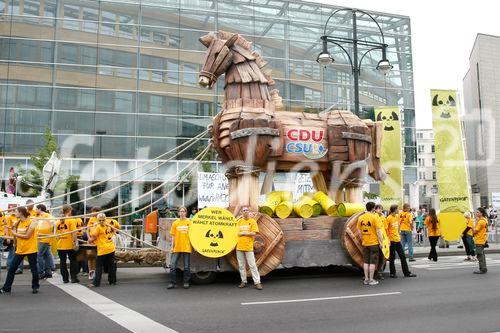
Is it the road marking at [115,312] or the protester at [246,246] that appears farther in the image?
the protester at [246,246]

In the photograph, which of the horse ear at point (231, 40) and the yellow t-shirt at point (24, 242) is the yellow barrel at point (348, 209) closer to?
the horse ear at point (231, 40)

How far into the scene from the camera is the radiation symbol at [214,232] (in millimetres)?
9484

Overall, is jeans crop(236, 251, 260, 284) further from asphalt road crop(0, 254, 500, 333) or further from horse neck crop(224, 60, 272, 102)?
horse neck crop(224, 60, 272, 102)

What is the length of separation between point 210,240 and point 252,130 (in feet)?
7.39

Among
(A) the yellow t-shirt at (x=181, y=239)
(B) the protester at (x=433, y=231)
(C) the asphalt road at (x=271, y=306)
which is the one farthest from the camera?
(B) the protester at (x=433, y=231)

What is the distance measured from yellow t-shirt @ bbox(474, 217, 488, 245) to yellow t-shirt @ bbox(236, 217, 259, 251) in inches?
216

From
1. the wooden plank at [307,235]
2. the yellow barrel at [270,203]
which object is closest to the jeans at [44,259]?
the yellow barrel at [270,203]

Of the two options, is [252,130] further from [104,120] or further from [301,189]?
[104,120]

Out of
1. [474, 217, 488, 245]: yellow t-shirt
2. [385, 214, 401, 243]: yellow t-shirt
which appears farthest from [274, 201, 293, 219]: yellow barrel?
[474, 217, 488, 245]: yellow t-shirt

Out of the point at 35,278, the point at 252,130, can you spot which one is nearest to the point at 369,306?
the point at 252,130

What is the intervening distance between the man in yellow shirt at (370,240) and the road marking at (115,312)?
4.76 m

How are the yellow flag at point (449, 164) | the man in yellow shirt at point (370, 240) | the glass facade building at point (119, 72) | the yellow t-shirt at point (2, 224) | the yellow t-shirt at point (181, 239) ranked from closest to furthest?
the yellow t-shirt at point (181, 239) → the man in yellow shirt at point (370, 240) → the yellow t-shirt at point (2, 224) → the yellow flag at point (449, 164) → the glass facade building at point (119, 72)

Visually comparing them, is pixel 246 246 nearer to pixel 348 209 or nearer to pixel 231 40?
pixel 348 209

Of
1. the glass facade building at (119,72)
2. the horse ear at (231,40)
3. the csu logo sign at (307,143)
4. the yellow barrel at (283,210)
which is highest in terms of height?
the glass facade building at (119,72)
